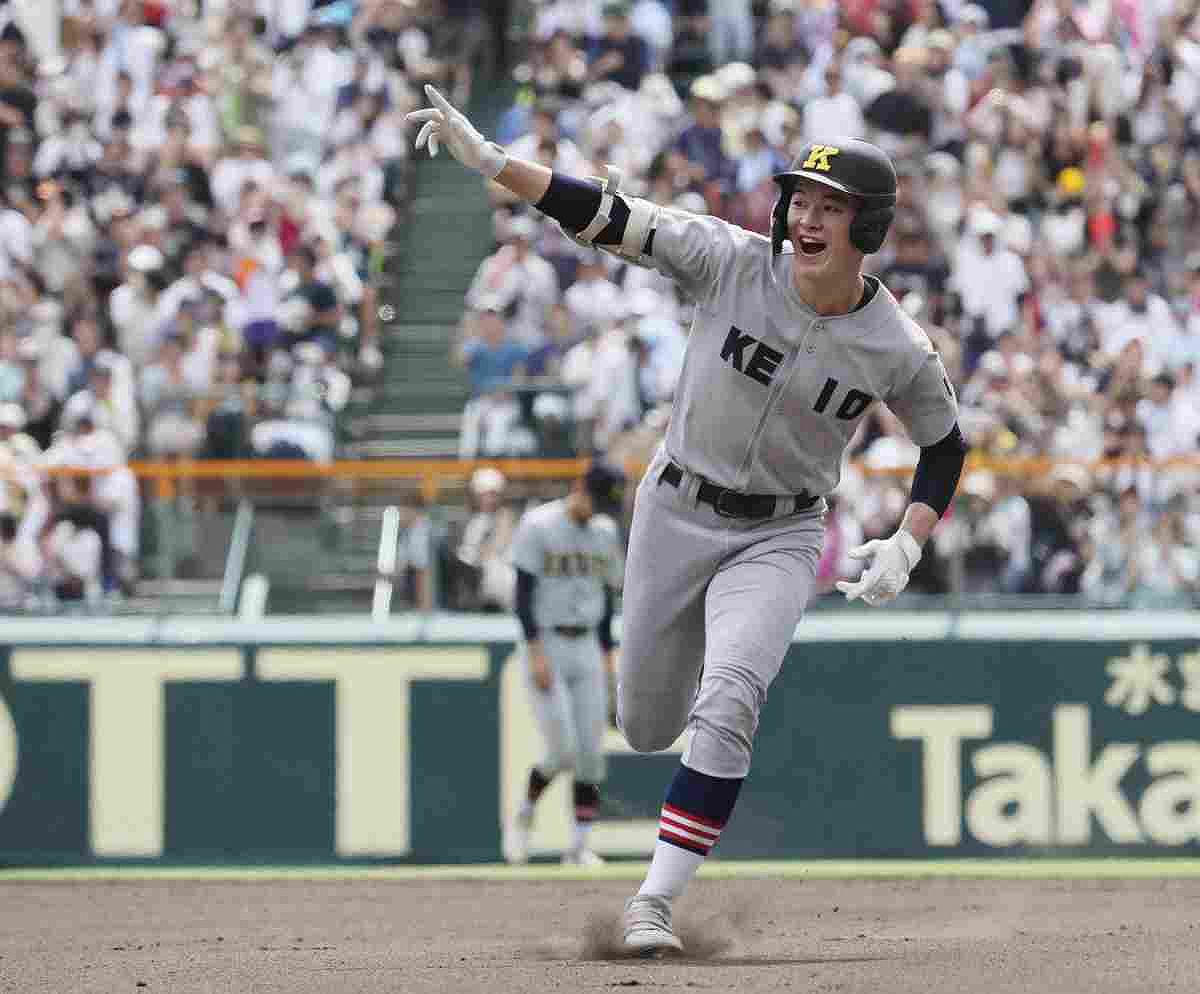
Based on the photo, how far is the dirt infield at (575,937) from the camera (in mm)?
6965

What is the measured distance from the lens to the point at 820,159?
750 centimetres

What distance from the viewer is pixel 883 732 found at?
1388 centimetres

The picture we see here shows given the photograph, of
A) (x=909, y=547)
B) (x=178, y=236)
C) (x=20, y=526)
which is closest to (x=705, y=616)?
(x=909, y=547)

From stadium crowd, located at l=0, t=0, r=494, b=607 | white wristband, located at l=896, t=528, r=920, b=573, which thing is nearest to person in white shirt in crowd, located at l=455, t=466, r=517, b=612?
stadium crowd, located at l=0, t=0, r=494, b=607

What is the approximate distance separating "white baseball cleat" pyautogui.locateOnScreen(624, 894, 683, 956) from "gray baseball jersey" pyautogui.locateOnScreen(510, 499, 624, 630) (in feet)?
19.4

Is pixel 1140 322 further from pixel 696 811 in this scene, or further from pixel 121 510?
pixel 696 811

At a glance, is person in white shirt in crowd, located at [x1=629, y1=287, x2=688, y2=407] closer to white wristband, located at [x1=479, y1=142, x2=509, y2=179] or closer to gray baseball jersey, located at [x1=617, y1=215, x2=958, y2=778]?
gray baseball jersey, located at [x1=617, y1=215, x2=958, y2=778]

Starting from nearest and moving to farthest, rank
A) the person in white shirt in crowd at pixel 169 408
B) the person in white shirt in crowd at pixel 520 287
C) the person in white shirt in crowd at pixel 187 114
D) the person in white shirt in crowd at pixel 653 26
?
the person in white shirt in crowd at pixel 169 408 < the person in white shirt in crowd at pixel 520 287 < the person in white shirt in crowd at pixel 187 114 < the person in white shirt in crowd at pixel 653 26

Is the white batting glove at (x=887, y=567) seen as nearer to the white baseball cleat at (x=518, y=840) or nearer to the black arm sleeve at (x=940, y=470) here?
the black arm sleeve at (x=940, y=470)

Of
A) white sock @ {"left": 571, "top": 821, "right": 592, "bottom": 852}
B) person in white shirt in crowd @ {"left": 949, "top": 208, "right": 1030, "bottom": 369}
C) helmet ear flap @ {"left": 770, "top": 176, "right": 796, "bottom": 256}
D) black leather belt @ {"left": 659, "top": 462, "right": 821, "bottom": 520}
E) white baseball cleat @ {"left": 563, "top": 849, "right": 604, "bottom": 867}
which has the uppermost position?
helmet ear flap @ {"left": 770, "top": 176, "right": 796, "bottom": 256}

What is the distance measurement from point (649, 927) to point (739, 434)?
1586 millimetres

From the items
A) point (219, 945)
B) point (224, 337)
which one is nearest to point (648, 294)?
point (224, 337)

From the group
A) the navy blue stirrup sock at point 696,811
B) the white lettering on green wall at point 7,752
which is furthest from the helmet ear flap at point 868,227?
the white lettering on green wall at point 7,752

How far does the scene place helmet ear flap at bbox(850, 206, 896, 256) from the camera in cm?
753
